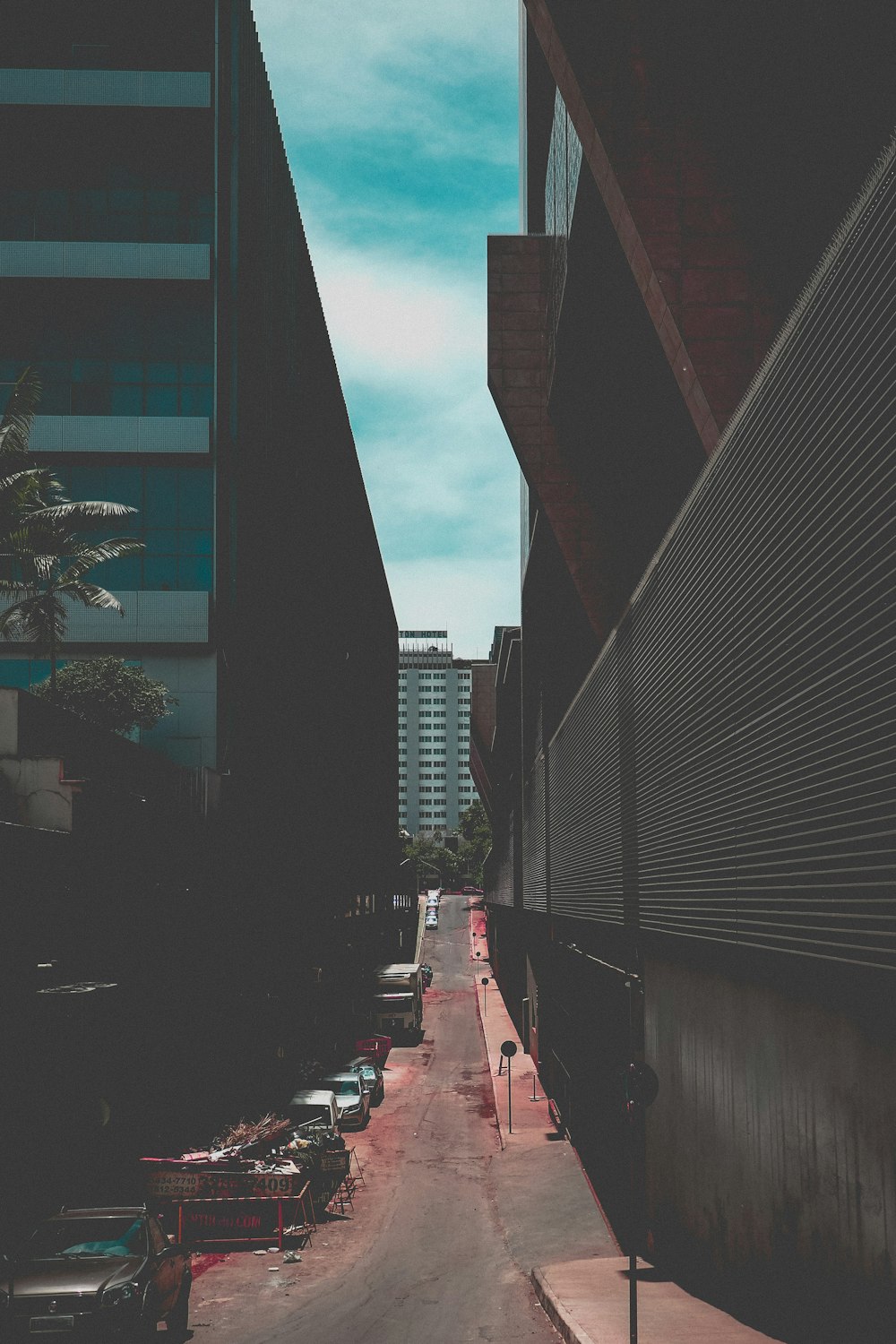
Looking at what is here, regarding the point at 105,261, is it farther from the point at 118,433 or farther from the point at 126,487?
the point at 126,487

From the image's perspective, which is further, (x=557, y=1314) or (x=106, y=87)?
(x=106, y=87)

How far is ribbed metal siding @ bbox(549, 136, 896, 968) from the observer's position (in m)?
7.50

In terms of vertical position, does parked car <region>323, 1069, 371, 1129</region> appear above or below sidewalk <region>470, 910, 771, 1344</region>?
below

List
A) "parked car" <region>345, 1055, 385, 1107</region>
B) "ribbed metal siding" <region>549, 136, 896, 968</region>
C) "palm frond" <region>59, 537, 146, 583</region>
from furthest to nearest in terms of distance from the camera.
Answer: "parked car" <region>345, 1055, 385, 1107</region> < "palm frond" <region>59, 537, 146, 583</region> < "ribbed metal siding" <region>549, 136, 896, 968</region>

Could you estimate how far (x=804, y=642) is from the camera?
9.12 m

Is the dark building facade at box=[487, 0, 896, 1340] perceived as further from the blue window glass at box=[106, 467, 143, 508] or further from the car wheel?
the blue window glass at box=[106, 467, 143, 508]

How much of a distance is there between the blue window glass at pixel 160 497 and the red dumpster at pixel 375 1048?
2232cm

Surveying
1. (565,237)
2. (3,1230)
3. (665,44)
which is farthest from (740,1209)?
(565,237)

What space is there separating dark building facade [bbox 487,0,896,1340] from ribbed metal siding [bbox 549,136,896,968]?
4cm

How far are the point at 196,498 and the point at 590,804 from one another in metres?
25.7

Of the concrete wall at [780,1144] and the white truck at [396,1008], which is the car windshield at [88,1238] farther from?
the white truck at [396,1008]

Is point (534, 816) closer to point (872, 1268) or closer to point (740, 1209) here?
point (740, 1209)

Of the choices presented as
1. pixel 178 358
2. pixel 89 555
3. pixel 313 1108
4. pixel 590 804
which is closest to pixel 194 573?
pixel 178 358

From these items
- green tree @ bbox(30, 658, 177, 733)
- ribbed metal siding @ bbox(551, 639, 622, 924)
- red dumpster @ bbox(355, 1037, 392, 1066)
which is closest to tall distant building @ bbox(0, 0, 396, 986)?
green tree @ bbox(30, 658, 177, 733)
